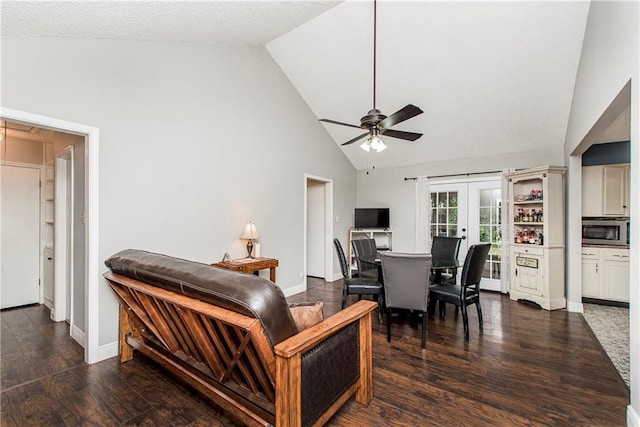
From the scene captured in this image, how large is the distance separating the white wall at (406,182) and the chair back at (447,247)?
1.28 meters

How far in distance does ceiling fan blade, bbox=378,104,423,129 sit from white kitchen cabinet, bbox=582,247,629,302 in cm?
378

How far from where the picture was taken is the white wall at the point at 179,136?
248 cm

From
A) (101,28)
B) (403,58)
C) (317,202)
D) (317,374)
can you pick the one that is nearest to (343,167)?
A: (317,202)

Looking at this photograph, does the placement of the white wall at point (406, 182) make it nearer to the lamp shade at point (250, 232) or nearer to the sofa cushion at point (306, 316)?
the lamp shade at point (250, 232)

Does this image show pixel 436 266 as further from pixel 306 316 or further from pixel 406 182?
pixel 406 182

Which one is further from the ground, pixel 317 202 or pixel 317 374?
pixel 317 202

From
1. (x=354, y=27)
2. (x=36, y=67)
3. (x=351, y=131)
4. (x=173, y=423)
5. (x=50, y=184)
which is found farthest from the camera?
(x=351, y=131)

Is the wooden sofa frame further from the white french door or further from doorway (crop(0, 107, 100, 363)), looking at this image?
the white french door

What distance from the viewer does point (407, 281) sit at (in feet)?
9.93

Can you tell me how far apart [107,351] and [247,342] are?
212 centimetres

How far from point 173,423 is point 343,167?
17.0 feet

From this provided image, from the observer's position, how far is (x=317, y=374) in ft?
5.29

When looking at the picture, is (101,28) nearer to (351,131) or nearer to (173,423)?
(173,423)

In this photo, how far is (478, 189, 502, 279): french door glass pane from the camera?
16.8 feet
